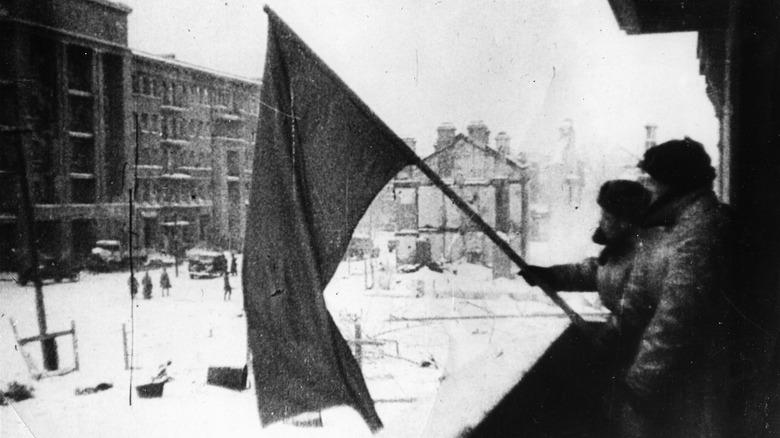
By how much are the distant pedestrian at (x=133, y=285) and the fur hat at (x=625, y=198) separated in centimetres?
185

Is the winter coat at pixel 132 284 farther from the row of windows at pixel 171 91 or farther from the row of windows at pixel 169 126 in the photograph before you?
the row of windows at pixel 171 91

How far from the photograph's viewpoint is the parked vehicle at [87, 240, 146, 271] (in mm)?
2127

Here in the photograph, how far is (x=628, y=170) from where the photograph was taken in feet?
6.13

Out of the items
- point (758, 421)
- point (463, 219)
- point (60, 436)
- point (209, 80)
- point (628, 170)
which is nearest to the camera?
point (758, 421)

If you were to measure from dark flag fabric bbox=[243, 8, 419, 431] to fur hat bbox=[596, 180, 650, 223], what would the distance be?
64cm

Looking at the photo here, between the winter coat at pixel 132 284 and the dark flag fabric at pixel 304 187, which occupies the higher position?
the dark flag fabric at pixel 304 187

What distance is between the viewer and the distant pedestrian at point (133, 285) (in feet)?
7.05

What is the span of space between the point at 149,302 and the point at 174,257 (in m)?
0.23

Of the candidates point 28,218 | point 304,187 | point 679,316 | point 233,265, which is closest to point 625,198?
point 679,316

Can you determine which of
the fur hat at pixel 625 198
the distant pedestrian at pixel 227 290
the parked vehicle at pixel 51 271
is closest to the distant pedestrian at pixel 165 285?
the distant pedestrian at pixel 227 290

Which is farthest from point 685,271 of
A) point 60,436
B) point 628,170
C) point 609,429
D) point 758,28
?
point 60,436

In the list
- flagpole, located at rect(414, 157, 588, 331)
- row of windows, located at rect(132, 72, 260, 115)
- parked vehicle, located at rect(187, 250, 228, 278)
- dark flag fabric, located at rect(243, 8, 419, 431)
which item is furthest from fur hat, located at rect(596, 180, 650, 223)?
row of windows, located at rect(132, 72, 260, 115)

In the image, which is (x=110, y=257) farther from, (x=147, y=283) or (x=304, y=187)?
(x=304, y=187)

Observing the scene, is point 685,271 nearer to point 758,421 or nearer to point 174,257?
point 758,421
